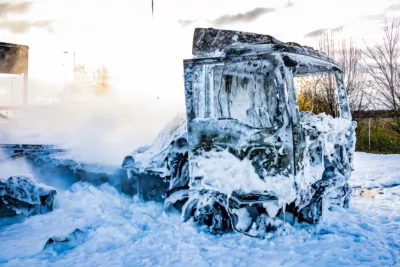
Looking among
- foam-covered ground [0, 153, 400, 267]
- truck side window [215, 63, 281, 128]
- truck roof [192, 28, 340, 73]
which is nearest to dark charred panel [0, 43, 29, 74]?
foam-covered ground [0, 153, 400, 267]

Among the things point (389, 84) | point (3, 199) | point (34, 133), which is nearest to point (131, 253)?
point (3, 199)

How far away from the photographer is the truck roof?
378 cm

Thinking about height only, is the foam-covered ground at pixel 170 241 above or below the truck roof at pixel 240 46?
below

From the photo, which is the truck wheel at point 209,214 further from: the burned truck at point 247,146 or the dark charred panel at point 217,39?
the dark charred panel at point 217,39

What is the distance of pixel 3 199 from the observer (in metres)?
4.56

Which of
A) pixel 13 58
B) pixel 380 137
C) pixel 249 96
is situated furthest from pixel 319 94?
pixel 13 58

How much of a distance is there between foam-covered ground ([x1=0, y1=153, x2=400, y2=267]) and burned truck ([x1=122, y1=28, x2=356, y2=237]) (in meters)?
0.24

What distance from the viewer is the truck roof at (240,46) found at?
378cm

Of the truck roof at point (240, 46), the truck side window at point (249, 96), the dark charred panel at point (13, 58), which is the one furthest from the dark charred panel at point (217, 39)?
the dark charred panel at point (13, 58)

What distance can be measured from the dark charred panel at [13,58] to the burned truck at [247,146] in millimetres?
12715

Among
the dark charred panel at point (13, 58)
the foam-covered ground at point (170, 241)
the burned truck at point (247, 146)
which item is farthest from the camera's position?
the dark charred panel at point (13, 58)

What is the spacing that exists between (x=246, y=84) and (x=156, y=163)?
5.11 feet

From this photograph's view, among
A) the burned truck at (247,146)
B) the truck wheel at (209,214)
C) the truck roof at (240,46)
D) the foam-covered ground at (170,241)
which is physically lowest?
the foam-covered ground at (170,241)

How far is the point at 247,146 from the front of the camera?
3707mm
